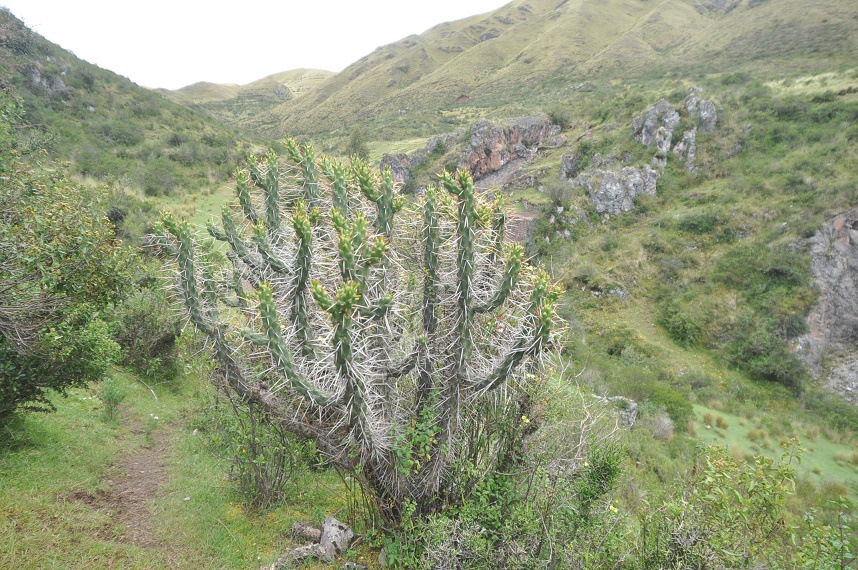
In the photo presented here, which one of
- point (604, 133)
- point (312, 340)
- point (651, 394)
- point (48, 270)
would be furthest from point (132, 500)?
point (604, 133)

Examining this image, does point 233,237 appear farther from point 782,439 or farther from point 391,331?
point 782,439

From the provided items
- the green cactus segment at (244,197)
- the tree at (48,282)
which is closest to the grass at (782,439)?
the green cactus segment at (244,197)

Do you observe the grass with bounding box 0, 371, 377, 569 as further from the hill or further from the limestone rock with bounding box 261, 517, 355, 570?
the hill

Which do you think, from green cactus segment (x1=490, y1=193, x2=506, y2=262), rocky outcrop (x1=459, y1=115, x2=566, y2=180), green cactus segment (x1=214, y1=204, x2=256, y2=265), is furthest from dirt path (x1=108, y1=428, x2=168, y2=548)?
rocky outcrop (x1=459, y1=115, x2=566, y2=180)

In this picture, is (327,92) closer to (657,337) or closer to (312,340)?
(657,337)

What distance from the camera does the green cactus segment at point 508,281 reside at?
357 cm

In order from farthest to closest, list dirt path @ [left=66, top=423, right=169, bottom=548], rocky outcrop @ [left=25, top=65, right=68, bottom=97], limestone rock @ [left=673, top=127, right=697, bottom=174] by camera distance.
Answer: rocky outcrop @ [left=25, top=65, right=68, bottom=97] → limestone rock @ [left=673, top=127, right=697, bottom=174] → dirt path @ [left=66, top=423, right=169, bottom=548]

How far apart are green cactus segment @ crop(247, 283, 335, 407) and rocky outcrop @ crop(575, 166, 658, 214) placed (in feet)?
77.8

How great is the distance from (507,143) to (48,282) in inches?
1371

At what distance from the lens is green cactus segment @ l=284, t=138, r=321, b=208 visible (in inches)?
193

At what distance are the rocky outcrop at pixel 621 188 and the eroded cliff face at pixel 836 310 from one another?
28.3 feet

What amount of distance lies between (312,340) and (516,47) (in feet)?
335

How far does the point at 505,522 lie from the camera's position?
4012 mm

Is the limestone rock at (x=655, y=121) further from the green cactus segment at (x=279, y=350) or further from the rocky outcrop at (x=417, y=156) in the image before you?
the green cactus segment at (x=279, y=350)
